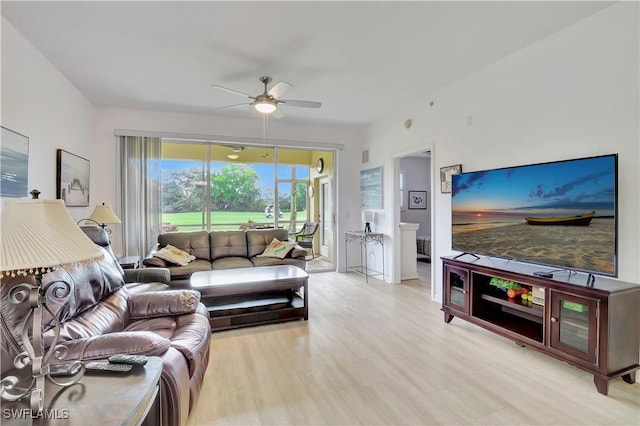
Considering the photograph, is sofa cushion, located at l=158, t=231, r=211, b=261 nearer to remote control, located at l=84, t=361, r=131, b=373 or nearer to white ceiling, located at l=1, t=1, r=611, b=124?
white ceiling, located at l=1, t=1, r=611, b=124

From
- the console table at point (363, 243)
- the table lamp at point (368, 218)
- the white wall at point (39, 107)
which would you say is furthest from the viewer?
the table lamp at point (368, 218)

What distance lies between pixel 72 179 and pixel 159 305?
2.57 m

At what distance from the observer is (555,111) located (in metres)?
2.77

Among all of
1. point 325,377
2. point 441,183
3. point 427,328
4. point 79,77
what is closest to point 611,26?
point 441,183

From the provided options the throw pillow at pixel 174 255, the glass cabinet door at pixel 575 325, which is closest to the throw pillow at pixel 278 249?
the throw pillow at pixel 174 255

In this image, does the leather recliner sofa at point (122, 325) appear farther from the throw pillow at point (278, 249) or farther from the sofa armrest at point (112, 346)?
the throw pillow at point (278, 249)

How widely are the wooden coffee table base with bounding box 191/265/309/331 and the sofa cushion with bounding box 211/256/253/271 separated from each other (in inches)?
22.7

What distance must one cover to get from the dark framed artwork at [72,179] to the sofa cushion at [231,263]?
72.9 inches

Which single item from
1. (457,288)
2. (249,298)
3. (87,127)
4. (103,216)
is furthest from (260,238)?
(457,288)

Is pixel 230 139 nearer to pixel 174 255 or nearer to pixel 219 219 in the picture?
pixel 219 219

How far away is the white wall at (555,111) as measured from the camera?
7.55 ft

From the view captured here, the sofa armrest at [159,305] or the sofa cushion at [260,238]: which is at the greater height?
the sofa cushion at [260,238]

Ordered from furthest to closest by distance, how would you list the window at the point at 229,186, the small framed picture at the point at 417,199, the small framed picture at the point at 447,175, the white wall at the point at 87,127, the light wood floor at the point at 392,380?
the small framed picture at the point at 417,199 → the window at the point at 229,186 → the small framed picture at the point at 447,175 → the white wall at the point at 87,127 → the light wood floor at the point at 392,380

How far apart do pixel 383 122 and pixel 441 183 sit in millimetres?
1832
